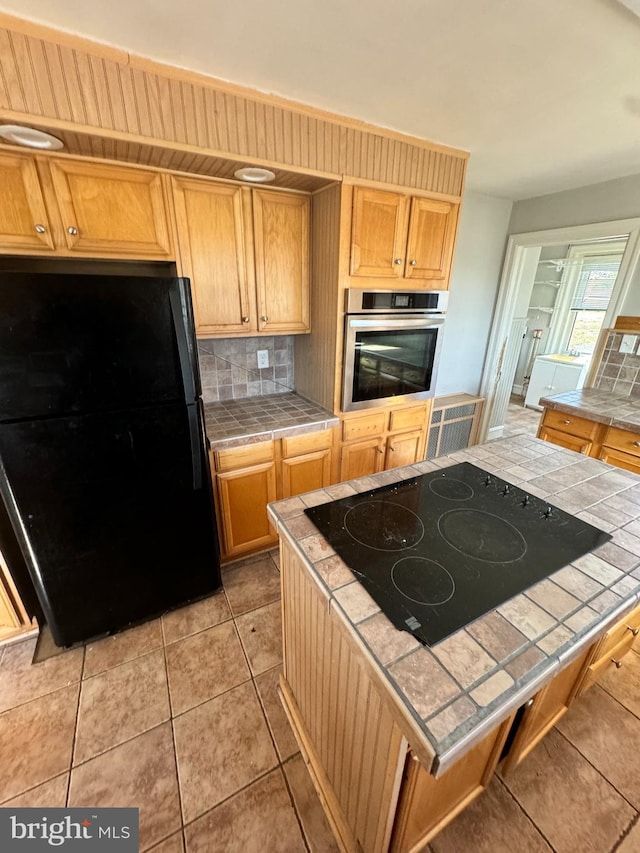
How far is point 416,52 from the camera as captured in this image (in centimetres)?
122

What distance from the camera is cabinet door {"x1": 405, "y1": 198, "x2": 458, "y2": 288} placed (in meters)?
2.06

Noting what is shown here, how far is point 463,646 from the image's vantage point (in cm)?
71

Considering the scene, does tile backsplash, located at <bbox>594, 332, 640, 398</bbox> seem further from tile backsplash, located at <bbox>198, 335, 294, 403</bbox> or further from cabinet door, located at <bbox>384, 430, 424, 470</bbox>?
tile backsplash, located at <bbox>198, 335, 294, 403</bbox>

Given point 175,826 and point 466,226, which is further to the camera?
point 466,226

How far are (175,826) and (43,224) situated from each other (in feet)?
7.53

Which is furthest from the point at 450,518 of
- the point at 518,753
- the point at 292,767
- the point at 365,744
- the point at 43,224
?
the point at 43,224

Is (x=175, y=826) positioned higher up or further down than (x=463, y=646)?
further down

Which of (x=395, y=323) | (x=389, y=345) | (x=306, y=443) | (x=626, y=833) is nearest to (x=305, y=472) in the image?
(x=306, y=443)

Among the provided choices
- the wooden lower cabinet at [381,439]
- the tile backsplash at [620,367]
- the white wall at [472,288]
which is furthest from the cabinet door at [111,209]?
the tile backsplash at [620,367]

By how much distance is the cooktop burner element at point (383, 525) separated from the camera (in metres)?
1.00

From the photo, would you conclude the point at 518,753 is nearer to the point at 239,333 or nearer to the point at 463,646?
the point at 463,646

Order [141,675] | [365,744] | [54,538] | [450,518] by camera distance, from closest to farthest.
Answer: [365,744]
[450,518]
[54,538]
[141,675]

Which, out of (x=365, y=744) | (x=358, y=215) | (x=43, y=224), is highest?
(x=358, y=215)

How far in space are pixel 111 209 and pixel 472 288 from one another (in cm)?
288
